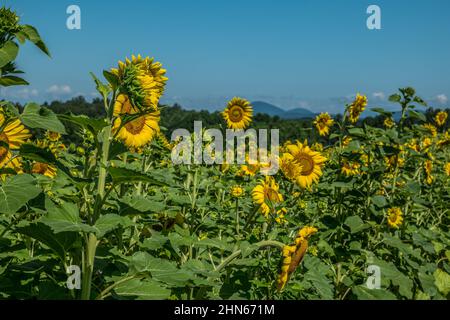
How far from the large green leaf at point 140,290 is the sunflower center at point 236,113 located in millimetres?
4494

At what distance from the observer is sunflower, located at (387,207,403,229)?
3877 millimetres

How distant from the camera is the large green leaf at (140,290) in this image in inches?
66.9

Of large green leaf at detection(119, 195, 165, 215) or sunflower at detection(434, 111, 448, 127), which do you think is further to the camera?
sunflower at detection(434, 111, 448, 127)

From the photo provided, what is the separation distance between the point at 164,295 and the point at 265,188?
1.81 m

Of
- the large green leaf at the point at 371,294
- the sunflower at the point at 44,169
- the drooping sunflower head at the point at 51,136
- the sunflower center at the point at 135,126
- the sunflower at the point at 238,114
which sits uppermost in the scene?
the sunflower at the point at 238,114

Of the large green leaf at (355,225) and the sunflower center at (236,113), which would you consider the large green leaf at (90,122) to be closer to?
the large green leaf at (355,225)

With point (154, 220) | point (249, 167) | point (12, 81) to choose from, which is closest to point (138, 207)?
point (12, 81)

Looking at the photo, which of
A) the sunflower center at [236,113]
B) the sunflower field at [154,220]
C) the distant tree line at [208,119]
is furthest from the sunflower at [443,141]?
the distant tree line at [208,119]

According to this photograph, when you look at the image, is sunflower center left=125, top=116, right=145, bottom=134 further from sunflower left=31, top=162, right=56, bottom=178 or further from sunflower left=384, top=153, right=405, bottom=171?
sunflower left=384, top=153, right=405, bottom=171

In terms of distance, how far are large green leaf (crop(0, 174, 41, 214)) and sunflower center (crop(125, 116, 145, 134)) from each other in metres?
0.67

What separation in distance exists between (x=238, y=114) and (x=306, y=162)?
7.77ft

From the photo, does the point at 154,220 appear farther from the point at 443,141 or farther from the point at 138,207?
the point at 443,141

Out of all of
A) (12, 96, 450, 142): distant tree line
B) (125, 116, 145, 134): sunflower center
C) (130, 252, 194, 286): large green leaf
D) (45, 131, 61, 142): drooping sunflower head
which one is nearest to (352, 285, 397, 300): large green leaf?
(130, 252, 194, 286): large green leaf

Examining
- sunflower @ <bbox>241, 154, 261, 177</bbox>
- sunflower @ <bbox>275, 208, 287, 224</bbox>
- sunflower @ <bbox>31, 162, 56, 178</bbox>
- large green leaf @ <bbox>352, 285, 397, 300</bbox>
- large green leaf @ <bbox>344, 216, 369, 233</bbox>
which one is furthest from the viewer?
sunflower @ <bbox>241, 154, 261, 177</bbox>
